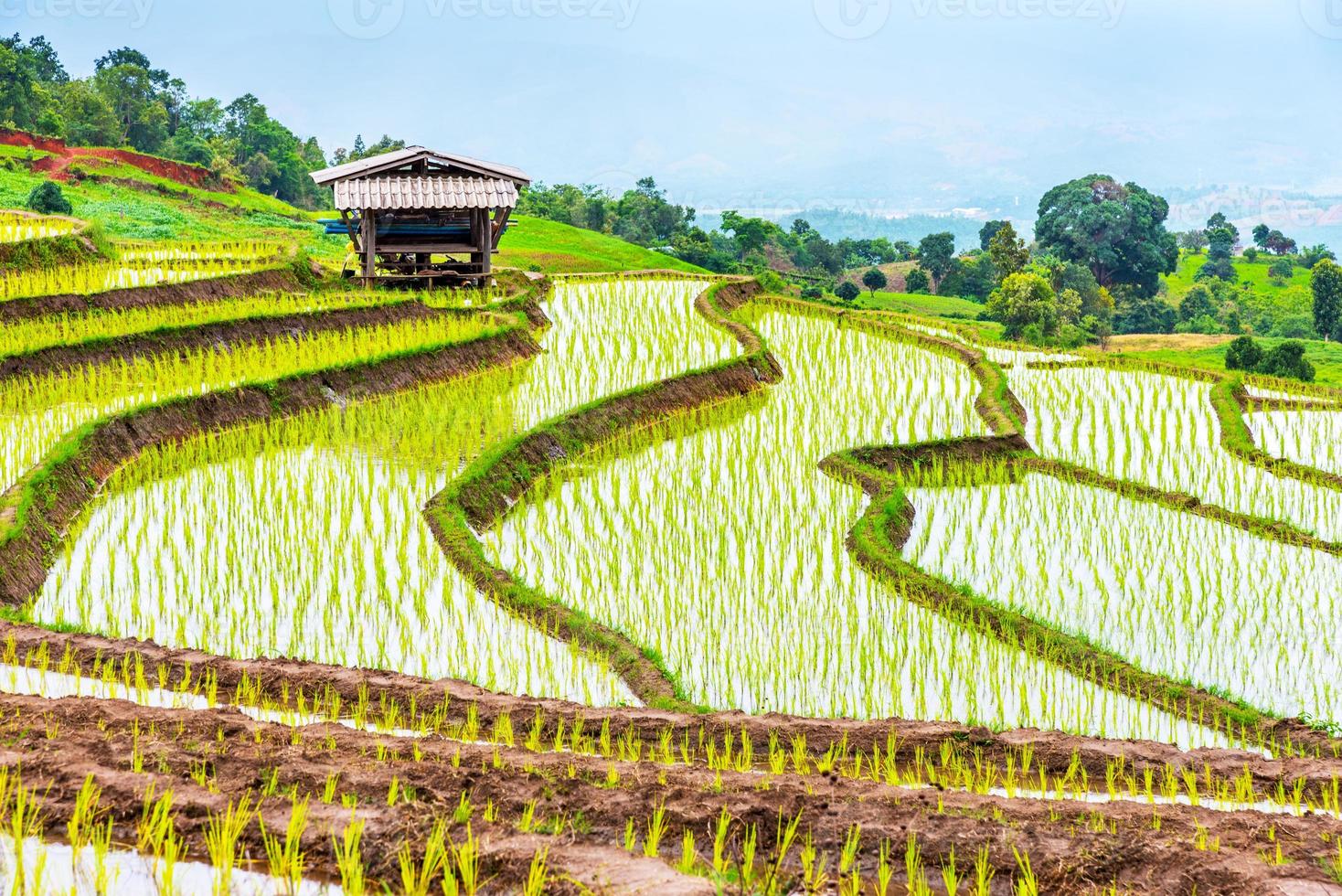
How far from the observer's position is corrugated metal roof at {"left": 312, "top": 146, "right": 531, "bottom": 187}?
15.7 metres

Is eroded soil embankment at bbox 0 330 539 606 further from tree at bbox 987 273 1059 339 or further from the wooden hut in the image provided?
tree at bbox 987 273 1059 339

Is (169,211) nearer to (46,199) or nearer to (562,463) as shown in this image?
(46,199)

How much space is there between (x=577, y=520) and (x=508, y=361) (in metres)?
5.12

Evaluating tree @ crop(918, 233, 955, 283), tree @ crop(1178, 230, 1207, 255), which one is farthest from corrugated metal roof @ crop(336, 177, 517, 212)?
tree @ crop(1178, 230, 1207, 255)

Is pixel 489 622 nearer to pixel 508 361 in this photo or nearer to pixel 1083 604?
pixel 1083 604

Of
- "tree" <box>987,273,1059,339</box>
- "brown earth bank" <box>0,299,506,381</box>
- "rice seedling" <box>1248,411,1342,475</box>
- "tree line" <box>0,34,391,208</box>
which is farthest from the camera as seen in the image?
"tree line" <box>0,34,391,208</box>

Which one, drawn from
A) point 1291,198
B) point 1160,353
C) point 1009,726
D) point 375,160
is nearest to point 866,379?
point 375,160

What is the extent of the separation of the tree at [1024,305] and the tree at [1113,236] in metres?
14.2

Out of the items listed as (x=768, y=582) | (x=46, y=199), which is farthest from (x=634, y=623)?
(x=46, y=199)

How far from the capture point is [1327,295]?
31797mm

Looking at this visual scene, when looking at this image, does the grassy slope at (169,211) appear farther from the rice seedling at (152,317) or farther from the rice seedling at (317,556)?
the rice seedling at (317,556)

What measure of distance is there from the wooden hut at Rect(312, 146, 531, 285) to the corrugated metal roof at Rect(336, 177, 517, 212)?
1cm

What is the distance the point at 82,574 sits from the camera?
21.8ft

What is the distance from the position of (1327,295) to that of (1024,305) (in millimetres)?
9216
